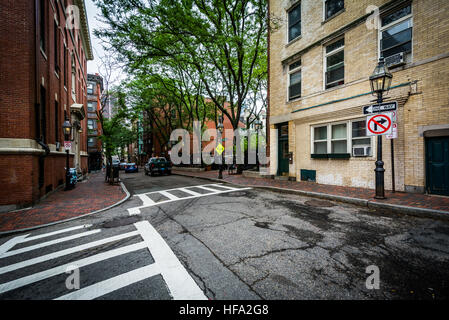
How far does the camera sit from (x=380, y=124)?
6.48m

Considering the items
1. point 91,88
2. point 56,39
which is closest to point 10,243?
point 56,39

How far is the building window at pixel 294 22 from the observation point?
12.1m

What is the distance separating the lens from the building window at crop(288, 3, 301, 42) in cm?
1207

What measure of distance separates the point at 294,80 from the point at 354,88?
414 cm

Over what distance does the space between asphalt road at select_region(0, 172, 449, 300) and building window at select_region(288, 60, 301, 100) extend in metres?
9.09

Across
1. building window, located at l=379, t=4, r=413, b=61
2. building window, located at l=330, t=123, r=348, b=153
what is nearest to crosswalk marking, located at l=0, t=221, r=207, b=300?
building window, located at l=330, t=123, r=348, b=153

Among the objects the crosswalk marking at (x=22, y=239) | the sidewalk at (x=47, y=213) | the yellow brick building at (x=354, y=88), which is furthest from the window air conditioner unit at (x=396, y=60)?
the sidewalk at (x=47, y=213)

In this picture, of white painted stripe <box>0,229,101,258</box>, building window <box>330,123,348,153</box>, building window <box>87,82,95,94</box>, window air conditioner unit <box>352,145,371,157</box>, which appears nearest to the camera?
white painted stripe <box>0,229,101,258</box>

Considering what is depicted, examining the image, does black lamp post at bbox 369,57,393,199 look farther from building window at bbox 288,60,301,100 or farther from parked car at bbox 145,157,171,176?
parked car at bbox 145,157,171,176

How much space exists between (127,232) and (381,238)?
216 inches

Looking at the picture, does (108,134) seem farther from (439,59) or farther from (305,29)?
(439,59)

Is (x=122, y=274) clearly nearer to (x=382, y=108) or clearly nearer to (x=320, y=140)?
(x=382, y=108)

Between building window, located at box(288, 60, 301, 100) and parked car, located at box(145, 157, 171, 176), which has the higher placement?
building window, located at box(288, 60, 301, 100)
